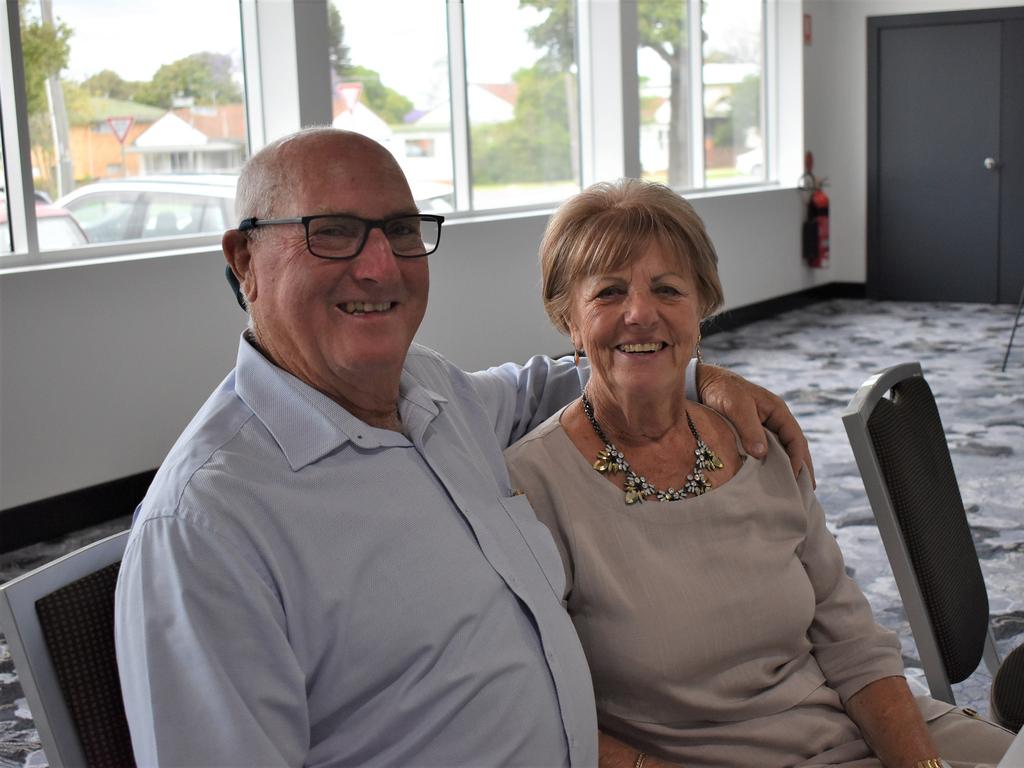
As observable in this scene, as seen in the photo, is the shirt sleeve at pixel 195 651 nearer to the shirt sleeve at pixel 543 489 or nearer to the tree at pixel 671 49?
the shirt sleeve at pixel 543 489

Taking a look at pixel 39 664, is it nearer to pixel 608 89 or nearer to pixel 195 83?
pixel 195 83

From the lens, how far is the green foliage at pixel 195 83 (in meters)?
5.05

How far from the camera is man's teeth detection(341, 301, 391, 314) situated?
4.34 feet

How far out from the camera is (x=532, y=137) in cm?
720

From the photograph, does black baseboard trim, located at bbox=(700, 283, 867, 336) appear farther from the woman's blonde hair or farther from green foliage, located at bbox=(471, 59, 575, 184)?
the woman's blonde hair

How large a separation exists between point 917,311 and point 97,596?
951 centimetres

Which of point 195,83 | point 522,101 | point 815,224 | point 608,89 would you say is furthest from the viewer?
point 815,224

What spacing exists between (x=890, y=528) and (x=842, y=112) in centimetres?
944

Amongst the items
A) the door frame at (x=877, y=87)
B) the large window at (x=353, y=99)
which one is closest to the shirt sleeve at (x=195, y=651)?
the large window at (x=353, y=99)

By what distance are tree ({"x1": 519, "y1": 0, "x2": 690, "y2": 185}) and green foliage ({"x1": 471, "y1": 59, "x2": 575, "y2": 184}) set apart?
23 cm

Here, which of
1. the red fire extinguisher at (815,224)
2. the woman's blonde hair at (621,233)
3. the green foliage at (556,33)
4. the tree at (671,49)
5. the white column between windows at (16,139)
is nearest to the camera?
the woman's blonde hair at (621,233)

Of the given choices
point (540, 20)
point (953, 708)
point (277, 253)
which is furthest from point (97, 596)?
point (540, 20)

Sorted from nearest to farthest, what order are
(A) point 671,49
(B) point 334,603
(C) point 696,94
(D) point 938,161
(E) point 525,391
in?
(B) point 334,603
(E) point 525,391
(A) point 671,49
(C) point 696,94
(D) point 938,161

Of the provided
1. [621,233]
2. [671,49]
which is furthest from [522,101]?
[621,233]
